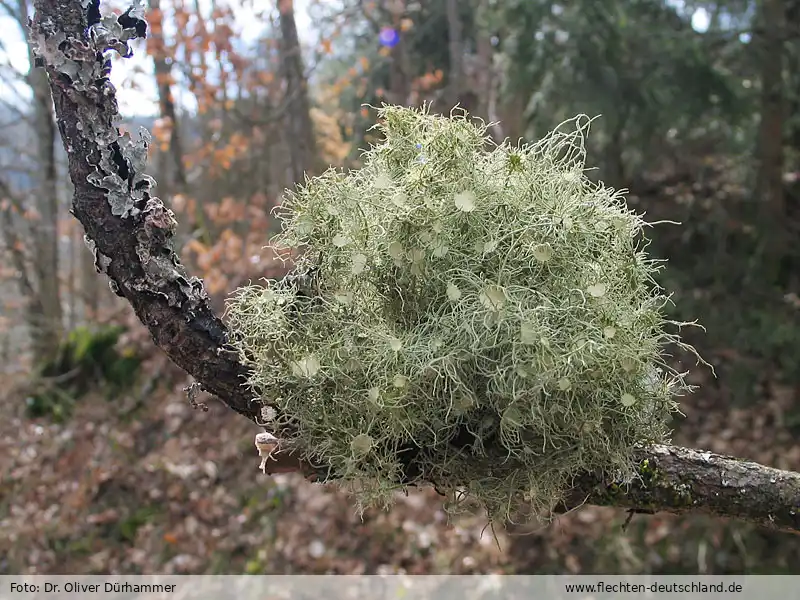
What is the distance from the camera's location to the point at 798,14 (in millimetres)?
3607

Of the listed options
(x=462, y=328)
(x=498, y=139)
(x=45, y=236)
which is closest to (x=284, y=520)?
(x=498, y=139)

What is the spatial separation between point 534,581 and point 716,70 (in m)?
2.80

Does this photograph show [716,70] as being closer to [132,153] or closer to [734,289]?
[734,289]

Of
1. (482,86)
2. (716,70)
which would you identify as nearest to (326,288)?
(716,70)

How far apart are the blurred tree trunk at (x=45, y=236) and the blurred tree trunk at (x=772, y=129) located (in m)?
4.94

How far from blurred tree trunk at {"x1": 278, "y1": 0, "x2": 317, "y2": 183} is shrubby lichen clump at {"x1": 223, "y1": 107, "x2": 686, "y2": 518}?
3.31 metres

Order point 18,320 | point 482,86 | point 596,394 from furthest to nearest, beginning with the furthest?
point 18,320 → point 482,86 → point 596,394

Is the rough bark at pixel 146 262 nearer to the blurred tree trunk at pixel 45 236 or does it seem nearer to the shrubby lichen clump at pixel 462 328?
the shrubby lichen clump at pixel 462 328

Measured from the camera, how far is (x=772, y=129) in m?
3.50

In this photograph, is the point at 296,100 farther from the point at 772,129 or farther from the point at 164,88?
the point at 772,129

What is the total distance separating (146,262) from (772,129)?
11.9ft

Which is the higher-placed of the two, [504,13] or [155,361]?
[504,13]

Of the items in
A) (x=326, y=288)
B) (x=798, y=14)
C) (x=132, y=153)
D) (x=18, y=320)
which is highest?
(x=798, y=14)

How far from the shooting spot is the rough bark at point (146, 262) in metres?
0.97
